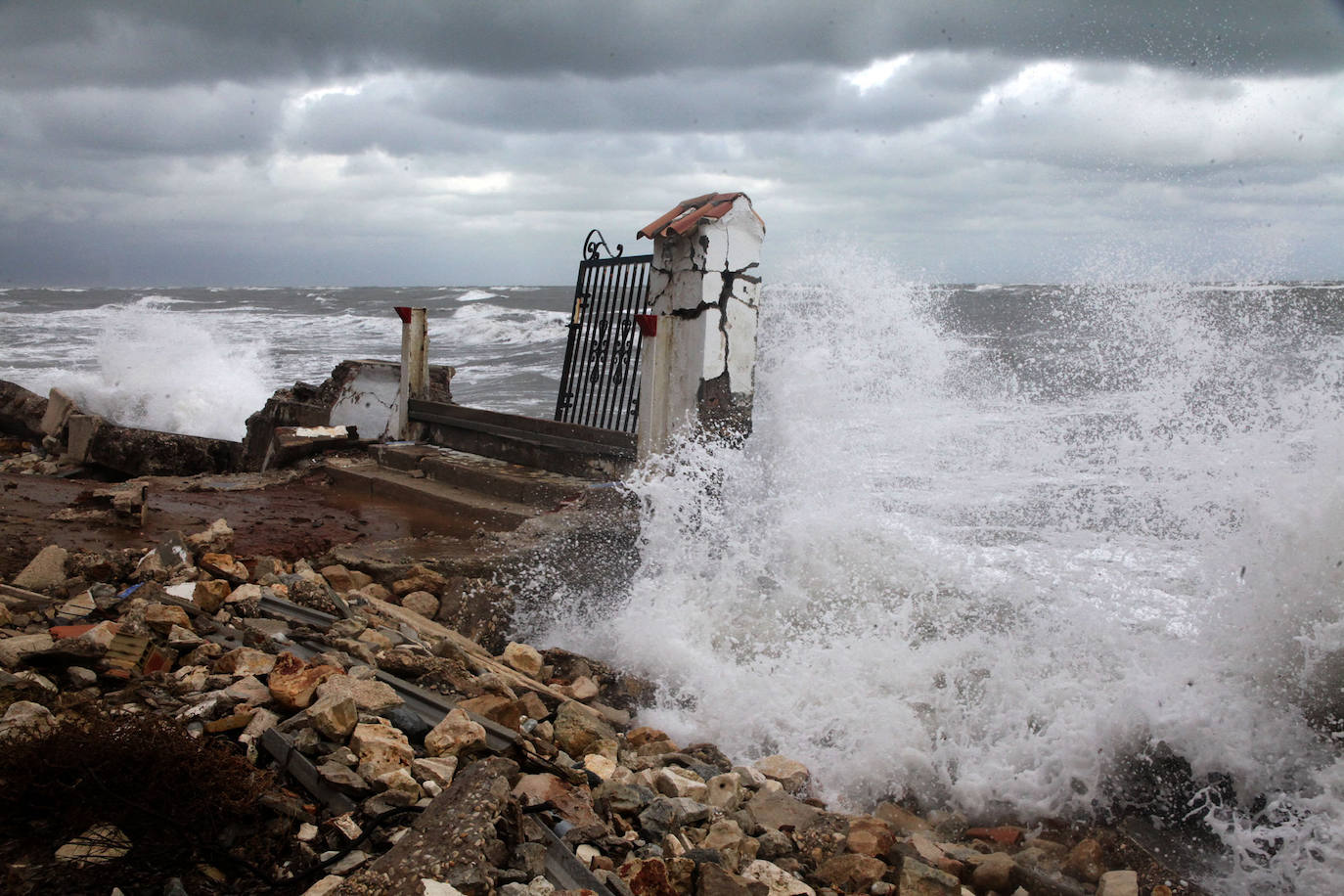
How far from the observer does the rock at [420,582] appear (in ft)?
15.6

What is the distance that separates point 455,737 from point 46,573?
2.20m

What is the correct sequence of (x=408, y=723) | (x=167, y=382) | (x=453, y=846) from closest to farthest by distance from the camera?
(x=453, y=846), (x=408, y=723), (x=167, y=382)

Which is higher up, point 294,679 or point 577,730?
point 294,679

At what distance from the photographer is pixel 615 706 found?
4.32 m

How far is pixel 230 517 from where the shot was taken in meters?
5.77

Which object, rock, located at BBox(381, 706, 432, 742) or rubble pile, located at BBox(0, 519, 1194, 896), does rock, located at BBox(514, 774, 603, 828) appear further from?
rock, located at BBox(381, 706, 432, 742)

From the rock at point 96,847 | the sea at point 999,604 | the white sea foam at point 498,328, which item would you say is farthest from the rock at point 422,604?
the white sea foam at point 498,328

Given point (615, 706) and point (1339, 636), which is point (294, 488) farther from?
point (1339, 636)

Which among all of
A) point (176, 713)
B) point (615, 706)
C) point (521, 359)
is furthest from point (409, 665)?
point (521, 359)

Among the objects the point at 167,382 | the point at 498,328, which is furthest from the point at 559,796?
the point at 498,328

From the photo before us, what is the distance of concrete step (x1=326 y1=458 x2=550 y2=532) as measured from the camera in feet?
18.7

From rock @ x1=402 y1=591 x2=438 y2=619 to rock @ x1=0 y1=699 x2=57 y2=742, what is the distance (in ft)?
6.88

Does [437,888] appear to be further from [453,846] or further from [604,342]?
[604,342]

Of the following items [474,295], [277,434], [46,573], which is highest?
[474,295]
